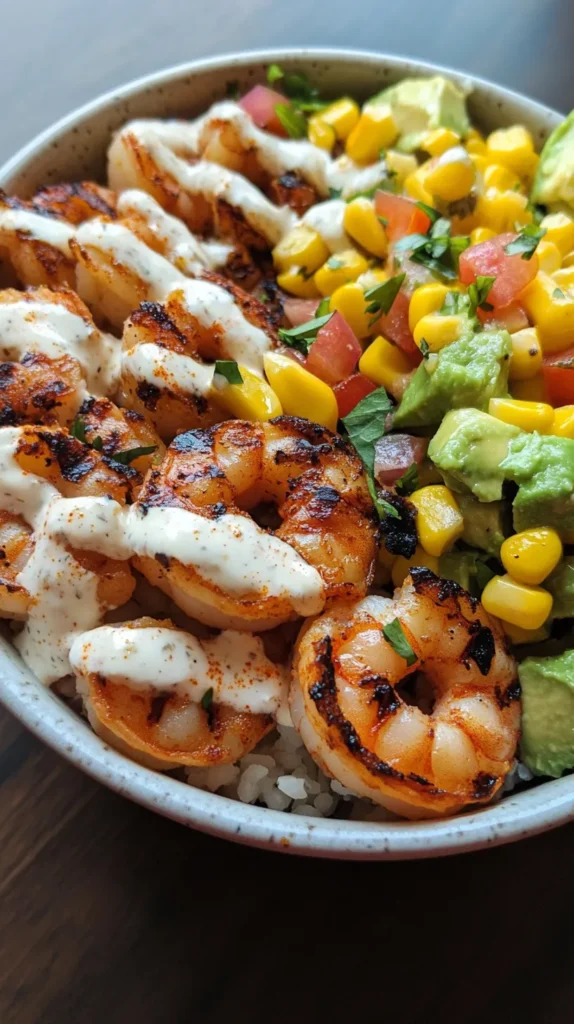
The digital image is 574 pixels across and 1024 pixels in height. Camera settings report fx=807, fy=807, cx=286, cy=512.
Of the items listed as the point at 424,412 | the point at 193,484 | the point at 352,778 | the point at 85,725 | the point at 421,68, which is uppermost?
the point at 421,68

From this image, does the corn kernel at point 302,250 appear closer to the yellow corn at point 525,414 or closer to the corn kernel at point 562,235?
the corn kernel at point 562,235

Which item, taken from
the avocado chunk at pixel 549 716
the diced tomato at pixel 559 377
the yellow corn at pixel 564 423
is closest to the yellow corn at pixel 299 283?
the diced tomato at pixel 559 377

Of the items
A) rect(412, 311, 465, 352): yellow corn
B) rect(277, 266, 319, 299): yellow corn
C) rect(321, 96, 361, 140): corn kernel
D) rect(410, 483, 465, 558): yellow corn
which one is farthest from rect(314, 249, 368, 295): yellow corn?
rect(410, 483, 465, 558): yellow corn

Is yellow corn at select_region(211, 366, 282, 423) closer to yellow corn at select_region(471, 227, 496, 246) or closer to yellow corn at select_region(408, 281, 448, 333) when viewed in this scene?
yellow corn at select_region(408, 281, 448, 333)

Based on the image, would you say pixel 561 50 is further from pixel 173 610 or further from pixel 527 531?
pixel 173 610

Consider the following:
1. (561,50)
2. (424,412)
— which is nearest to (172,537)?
(424,412)

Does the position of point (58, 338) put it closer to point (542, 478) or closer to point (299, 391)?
point (299, 391)
